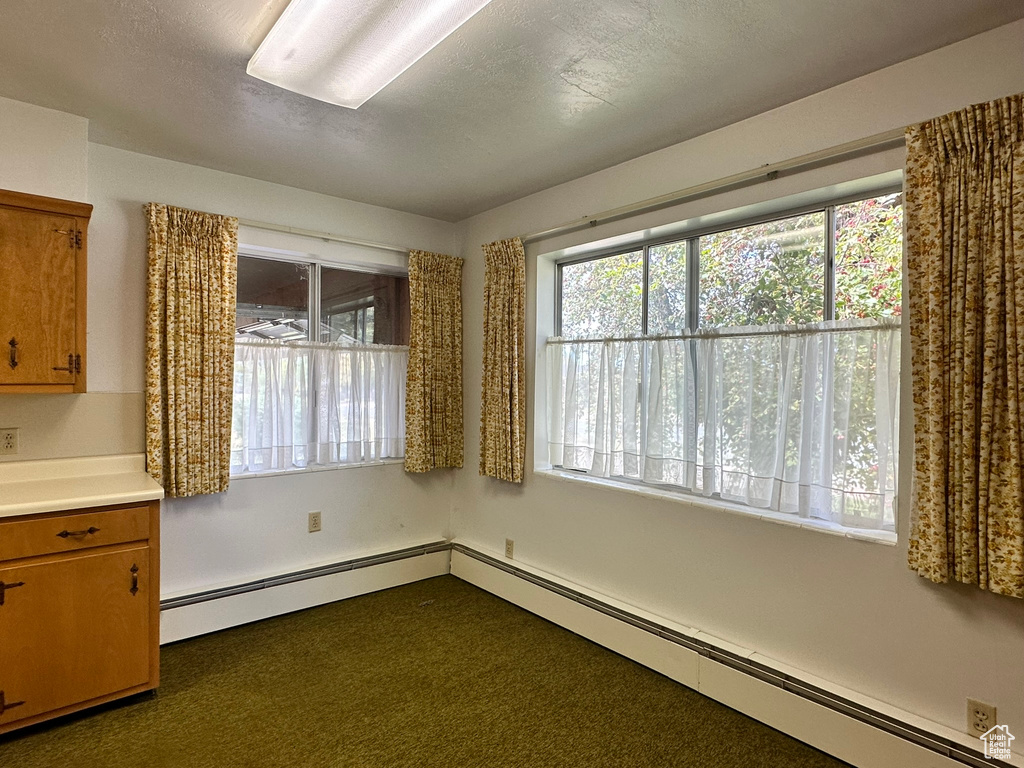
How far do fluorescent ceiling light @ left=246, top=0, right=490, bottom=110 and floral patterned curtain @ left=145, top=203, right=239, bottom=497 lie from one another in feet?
4.35

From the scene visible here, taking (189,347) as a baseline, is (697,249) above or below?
above

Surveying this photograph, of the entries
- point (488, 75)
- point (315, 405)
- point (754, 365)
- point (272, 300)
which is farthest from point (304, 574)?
point (488, 75)

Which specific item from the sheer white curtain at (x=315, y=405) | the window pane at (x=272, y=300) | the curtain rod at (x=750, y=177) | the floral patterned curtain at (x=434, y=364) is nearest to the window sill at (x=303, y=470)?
the sheer white curtain at (x=315, y=405)

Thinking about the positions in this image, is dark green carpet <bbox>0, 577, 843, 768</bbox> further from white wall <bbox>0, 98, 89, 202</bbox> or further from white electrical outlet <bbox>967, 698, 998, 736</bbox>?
white wall <bbox>0, 98, 89, 202</bbox>

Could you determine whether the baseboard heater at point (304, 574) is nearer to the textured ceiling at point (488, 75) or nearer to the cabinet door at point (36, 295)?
the cabinet door at point (36, 295)

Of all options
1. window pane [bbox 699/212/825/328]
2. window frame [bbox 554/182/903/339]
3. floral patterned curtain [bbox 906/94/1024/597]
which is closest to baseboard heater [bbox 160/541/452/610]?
window frame [bbox 554/182/903/339]

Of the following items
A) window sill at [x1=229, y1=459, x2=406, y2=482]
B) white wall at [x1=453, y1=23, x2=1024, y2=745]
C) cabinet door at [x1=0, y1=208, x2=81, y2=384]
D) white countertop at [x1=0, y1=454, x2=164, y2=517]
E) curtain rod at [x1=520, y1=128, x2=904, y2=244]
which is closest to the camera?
white wall at [x1=453, y1=23, x2=1024, y2=745]

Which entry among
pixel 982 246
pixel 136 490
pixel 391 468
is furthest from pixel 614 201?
pixel 136 490

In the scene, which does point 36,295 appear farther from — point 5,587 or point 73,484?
point 5,587

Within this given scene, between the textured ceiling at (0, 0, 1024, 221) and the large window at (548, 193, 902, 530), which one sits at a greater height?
the textured ceiling at (0, 0, 1024, 221)

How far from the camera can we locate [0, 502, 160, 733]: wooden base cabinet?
2.17 meters

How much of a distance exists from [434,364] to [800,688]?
2.77 meters

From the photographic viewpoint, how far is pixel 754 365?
8.32 ft

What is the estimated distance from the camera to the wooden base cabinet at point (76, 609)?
7.11 feet
